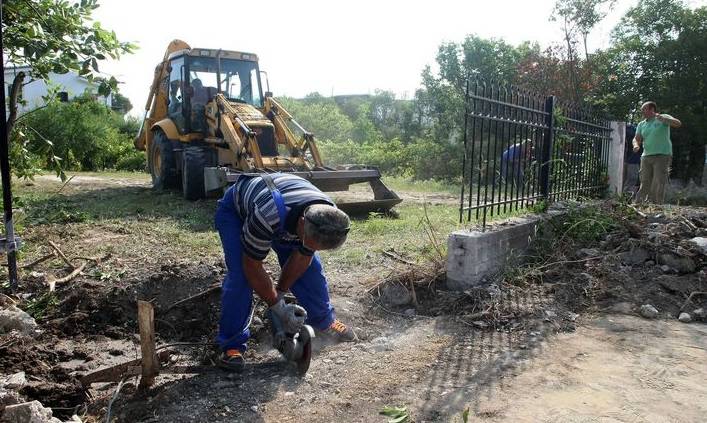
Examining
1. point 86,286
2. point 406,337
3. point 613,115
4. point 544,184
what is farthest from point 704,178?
point 86,286

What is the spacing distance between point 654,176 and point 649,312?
4732 millimetres

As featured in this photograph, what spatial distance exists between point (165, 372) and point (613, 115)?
1436 cm

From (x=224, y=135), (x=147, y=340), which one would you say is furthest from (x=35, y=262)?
(x=224, y=135)

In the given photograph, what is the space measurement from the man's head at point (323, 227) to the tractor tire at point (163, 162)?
8.40 meters

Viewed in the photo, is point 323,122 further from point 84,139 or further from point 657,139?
point 657,139

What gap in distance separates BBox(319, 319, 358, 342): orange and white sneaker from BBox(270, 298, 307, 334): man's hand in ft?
2.08

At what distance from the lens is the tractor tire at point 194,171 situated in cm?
956

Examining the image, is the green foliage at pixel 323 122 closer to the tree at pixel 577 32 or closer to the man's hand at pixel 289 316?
the tree at pixel 577 32

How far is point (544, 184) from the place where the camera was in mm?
6289

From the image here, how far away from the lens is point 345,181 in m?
8.88

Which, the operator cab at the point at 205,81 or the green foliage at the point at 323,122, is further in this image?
the green foliage at the point at 323,122

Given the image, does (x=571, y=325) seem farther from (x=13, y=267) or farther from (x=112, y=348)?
(x=13, y=267)

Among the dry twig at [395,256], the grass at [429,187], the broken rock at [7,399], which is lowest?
the broken rock at [7,399]

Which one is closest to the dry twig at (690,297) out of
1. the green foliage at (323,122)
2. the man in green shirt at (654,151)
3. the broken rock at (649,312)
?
the broken rock at (649,312)
